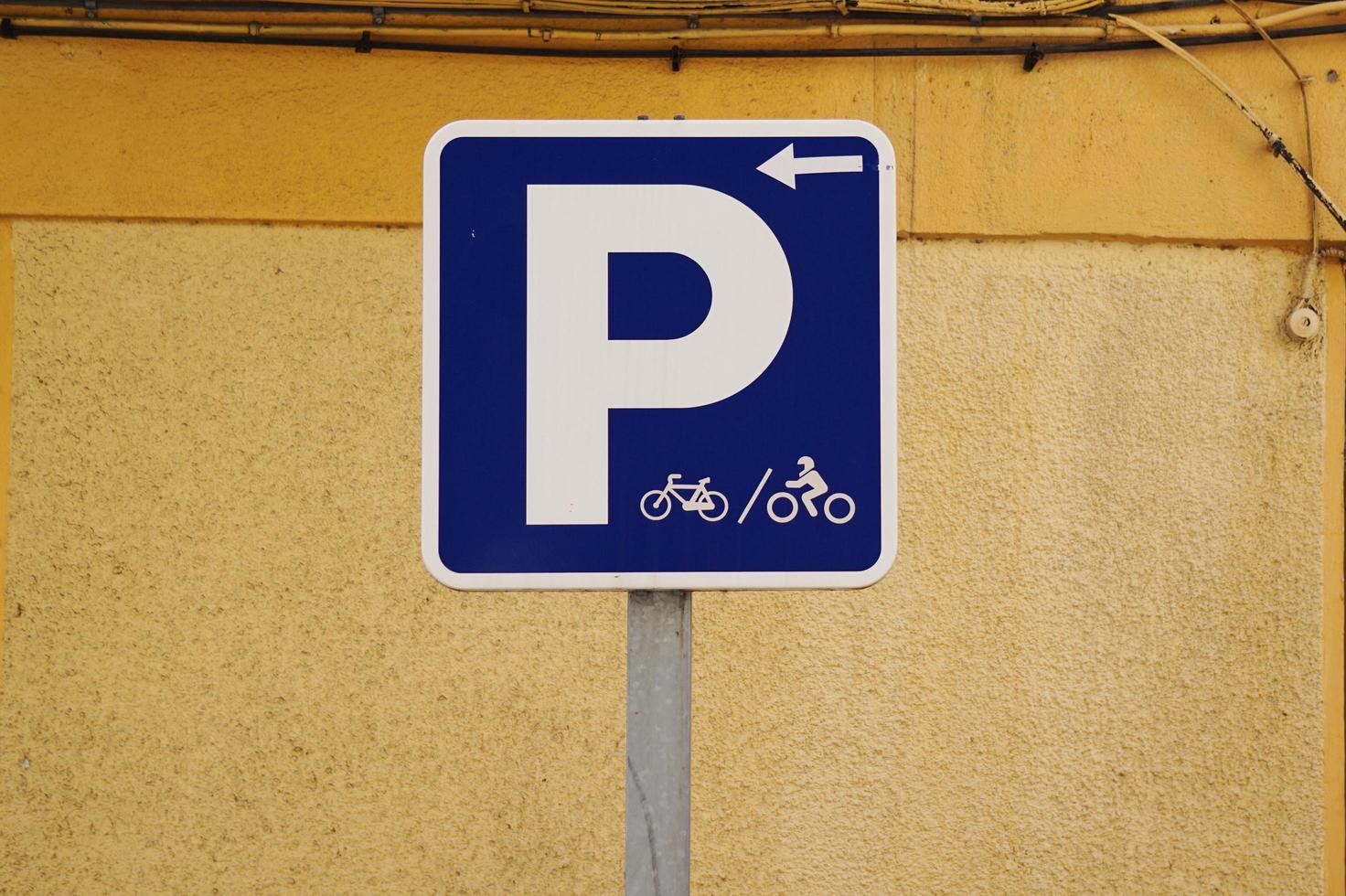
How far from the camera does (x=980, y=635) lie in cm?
317

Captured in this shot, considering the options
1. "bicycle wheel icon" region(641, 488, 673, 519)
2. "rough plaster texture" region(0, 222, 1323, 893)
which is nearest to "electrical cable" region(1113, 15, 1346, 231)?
"rough plaster texture" region(0, 222, 1323, 893)

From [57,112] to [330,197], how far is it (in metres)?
0.86

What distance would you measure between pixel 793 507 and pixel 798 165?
0.47 metres

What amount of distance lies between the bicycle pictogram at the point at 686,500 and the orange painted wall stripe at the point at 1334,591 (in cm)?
273

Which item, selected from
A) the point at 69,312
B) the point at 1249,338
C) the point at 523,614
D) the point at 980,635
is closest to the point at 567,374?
the point at 523,614

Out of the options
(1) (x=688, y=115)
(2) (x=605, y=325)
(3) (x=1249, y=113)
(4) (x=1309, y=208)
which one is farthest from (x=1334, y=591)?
(2) (x=605, y=325)

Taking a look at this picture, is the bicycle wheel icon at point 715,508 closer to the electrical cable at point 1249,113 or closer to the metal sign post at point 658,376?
the metal sign post at point 658,376

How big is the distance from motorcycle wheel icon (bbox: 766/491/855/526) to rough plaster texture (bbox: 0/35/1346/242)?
6.63 ft

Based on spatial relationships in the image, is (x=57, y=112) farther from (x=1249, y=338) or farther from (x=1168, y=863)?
(x=1168, y=863)

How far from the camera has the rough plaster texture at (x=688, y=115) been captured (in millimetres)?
3113

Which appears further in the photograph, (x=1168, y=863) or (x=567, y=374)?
(x=1168, y=863)

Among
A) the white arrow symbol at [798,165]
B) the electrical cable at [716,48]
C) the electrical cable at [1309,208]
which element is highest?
the electrical cable at [716,48]

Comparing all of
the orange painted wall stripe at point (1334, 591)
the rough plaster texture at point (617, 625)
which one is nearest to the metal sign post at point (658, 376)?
the rough plaster texture at point (617, 625)

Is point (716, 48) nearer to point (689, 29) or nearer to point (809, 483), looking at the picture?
point (689, 29)
